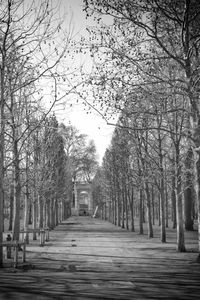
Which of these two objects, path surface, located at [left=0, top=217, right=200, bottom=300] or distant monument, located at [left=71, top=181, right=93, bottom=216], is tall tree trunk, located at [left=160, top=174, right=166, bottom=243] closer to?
path surface, located at [left=0, top=217, right=200, bottom=300]

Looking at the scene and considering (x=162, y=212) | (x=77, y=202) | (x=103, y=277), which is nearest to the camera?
(x=103, y=277)

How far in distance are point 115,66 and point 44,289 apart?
715cm

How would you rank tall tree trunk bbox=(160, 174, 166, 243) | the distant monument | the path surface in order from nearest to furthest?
the path surface, tall tree trunk bbox=(160, 174, 166, 243), the distant monument

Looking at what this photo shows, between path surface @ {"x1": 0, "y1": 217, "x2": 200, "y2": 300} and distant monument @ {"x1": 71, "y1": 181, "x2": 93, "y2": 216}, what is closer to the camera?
path surface @ {"x1": 0, "y1": 217, "x2": 200, "y2": 300}

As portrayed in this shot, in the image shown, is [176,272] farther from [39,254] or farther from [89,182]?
[89,182]

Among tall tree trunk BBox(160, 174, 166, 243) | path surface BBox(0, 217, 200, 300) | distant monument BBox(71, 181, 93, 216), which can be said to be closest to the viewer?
path surface BBox(0, 217, 200, 300)

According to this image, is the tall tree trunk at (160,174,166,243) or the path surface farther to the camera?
the tall tree trunk at (160,174,166,243)

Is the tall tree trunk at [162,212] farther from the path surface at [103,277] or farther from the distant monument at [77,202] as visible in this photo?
the distant monument at [77,202]

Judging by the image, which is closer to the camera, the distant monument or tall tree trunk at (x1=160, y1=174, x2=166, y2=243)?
tall tree trunk at (x1=160, y1=174, x2=166, y2=243)

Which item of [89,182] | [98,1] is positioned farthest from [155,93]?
[89,182]

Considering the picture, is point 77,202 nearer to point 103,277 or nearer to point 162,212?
point 162,212

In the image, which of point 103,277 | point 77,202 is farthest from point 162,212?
point 77,202

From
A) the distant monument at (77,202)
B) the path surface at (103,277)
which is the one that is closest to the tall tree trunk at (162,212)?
the path surface at (103,277)

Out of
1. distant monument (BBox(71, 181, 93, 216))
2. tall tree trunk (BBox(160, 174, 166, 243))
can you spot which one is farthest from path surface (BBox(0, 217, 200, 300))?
distant monument (BBox(71, 181, 93, 216))
